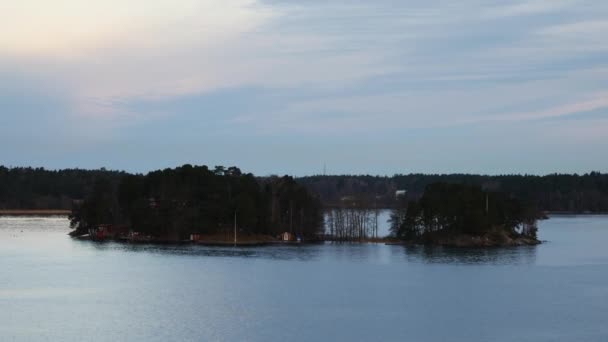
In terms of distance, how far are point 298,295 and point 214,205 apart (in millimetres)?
39324

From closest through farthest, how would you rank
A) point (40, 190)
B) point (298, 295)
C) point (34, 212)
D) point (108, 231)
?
1. point (298, 295)
2. point (108, 231)
3. point (34, 212)
4. point (40, 190)

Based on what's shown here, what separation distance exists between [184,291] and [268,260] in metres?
18.9

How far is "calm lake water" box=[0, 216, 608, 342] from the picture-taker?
3341 cm

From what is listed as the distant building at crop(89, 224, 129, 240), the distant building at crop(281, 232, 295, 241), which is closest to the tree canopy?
the distant building at crop(281, 232, 295, 241)

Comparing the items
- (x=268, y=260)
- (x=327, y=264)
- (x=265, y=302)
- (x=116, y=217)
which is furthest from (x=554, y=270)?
(x=116, y=217)

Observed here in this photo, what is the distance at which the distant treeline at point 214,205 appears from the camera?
270ft

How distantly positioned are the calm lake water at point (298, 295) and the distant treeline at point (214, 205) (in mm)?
10793

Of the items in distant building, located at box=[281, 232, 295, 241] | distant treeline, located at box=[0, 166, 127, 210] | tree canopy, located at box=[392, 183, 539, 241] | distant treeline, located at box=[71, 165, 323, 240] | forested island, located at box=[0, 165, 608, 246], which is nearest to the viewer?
tree canopy, located at box=[392, 183, 539, 241]

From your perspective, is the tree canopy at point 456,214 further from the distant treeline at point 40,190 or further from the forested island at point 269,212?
the distant treeline at point 40,190

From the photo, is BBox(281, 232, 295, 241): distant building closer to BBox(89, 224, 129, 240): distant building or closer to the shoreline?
BBox(89, 224, 129, 240): distant building

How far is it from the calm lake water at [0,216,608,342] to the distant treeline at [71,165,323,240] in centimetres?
1079

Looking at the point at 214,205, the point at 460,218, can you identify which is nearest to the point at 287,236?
the point at 214,205

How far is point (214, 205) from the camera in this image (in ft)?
269

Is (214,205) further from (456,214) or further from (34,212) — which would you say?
(34,212)
